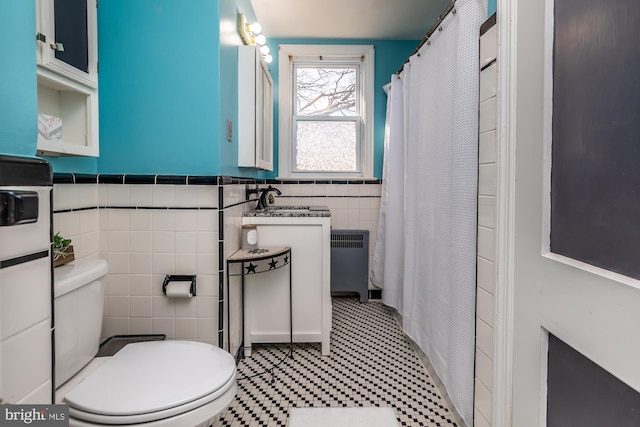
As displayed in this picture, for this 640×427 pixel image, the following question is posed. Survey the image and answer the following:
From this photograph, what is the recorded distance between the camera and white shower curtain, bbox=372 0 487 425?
1359mm

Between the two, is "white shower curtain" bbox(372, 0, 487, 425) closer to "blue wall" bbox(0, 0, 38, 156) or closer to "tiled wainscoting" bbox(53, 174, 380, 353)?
"tiled wainscoting" bbox(53, 174, 380, 353)

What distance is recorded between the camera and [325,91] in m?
3.30

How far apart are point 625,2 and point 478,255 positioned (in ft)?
2.83

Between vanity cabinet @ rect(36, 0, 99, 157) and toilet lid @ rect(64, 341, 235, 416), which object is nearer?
toilet lid @ rect(64, 341, 235, 416)

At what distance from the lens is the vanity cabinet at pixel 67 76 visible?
44.3 inches

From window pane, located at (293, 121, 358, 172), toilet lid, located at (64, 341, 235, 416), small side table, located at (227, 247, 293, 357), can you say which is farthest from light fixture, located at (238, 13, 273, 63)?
toilet lid, located at (64, 341, 235, 416)

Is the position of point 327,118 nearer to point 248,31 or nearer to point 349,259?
point 248,31

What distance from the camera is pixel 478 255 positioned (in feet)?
4.28

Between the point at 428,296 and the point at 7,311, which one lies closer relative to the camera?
the point at 7,311

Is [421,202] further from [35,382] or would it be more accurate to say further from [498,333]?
[35,382]

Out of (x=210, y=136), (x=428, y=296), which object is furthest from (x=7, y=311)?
(x=428, y=296)

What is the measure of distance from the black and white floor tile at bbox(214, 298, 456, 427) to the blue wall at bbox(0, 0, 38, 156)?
1.34 metres

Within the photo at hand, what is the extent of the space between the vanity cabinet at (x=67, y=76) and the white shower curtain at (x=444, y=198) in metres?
1.50

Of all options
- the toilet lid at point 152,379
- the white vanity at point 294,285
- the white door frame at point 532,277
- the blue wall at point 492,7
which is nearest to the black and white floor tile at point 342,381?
the white vanity at point 294,285
